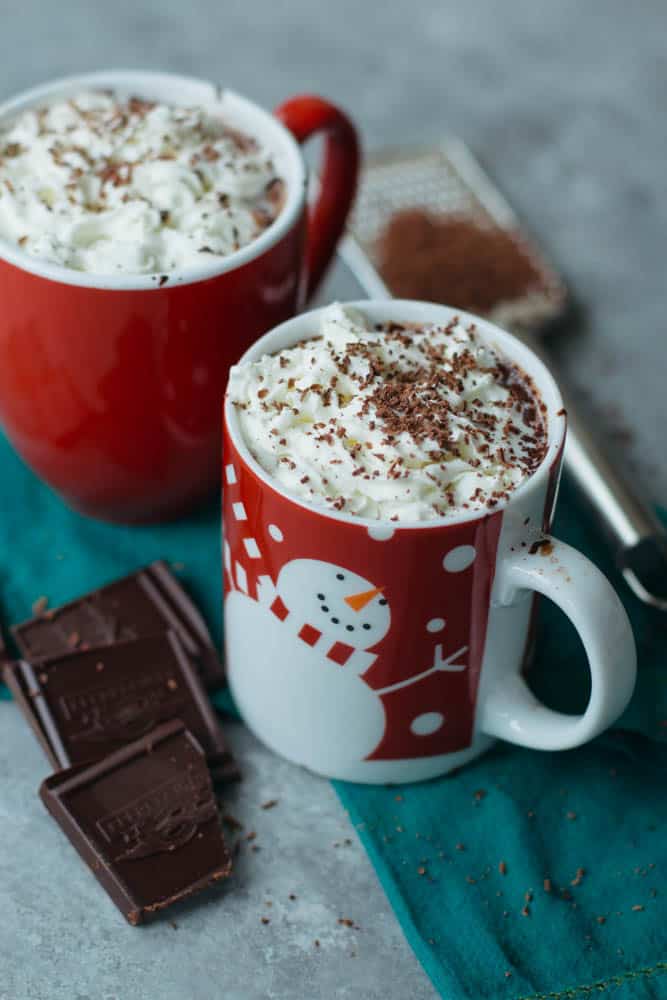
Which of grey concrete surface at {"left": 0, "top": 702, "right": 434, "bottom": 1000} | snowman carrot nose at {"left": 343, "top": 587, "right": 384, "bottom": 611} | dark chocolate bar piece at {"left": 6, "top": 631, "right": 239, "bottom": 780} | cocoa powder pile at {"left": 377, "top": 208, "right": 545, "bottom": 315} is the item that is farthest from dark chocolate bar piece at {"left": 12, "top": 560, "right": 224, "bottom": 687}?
cocoa powder pile at {"left": 377, "top": 208, "right": 545, "bottom": 315}

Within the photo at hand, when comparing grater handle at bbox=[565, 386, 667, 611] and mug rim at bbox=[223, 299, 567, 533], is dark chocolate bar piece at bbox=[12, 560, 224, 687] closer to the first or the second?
mug rim at bbox=[223, 299, 567, 533]

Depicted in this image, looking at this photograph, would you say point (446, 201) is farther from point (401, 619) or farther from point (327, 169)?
point (401, 619)

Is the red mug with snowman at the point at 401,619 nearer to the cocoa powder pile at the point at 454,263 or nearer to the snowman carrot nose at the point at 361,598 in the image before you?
the snowman carrot nose at the point at 361,598

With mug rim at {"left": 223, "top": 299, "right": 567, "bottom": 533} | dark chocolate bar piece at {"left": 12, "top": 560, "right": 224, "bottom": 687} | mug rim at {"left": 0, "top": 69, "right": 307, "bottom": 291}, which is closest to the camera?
mug rim at {"left": 223, "top": 299, "right": 567, "bottom": 533}

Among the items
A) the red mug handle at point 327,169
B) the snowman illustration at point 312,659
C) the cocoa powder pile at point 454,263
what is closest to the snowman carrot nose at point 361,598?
the snowman illustration at point 312,659

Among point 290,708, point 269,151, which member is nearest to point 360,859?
point 290,708

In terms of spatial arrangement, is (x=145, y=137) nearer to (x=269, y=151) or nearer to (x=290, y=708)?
(x=269, y=151)

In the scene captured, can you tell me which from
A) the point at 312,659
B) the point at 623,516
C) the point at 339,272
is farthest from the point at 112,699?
the point at 339,272
